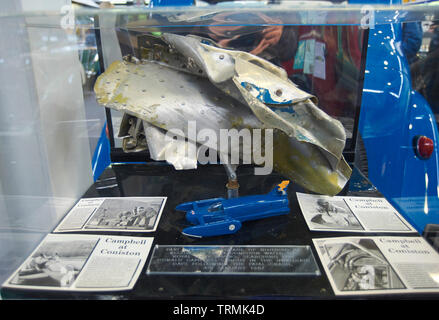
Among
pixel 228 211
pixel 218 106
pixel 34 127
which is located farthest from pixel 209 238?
pixel 34 127

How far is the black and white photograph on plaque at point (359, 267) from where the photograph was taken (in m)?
0.69

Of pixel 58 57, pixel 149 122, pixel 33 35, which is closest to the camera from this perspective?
pixel 149 122

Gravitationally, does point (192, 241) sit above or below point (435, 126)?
below

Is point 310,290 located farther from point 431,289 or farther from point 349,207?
point 349,207

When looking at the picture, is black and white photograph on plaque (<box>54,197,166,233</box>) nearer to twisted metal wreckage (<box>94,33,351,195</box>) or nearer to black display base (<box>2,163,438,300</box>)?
black display base (<box>2,163,438,300</box>)

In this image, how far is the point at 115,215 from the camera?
38.1 inches

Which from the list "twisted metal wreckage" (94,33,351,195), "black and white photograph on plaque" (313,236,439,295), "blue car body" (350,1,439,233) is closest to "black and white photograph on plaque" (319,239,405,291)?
"black and white photograph on plaque" (313,236,439,295)

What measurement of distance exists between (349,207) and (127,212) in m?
0.68

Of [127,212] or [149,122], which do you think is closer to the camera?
[149,122]

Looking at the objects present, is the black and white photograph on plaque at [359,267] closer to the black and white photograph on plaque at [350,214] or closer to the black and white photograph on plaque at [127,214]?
the black and white photograph on plaque at [350,214]

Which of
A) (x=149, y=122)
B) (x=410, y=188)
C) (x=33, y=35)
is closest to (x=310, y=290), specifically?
(x=149, y=122)
